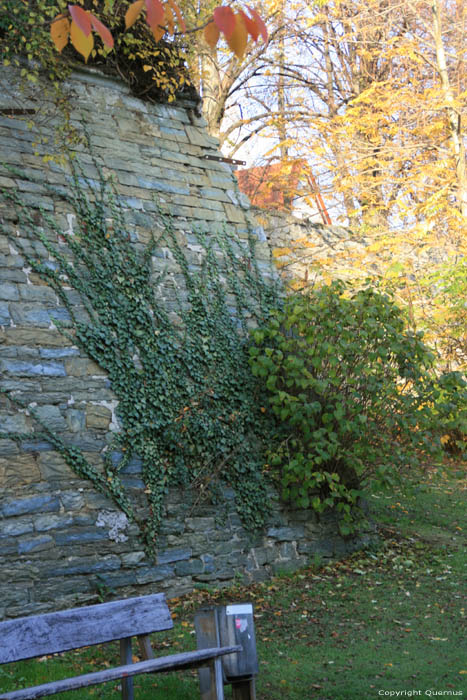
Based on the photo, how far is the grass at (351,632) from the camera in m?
3.51

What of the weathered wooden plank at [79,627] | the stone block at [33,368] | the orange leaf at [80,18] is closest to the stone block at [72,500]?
the stone block at [33,368]

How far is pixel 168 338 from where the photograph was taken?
538cm

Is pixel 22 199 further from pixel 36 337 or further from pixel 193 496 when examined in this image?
pixel 193 496

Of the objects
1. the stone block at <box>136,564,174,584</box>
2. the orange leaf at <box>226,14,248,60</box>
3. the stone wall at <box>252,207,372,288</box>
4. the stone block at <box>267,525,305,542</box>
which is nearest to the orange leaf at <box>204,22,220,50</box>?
the orange leaf at <box>226,14,248,60</box>

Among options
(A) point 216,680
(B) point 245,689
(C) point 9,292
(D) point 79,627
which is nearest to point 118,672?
(D) point 79,627

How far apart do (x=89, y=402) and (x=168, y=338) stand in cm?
88

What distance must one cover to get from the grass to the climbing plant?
0.76 metres

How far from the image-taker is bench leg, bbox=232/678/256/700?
10.2 ft

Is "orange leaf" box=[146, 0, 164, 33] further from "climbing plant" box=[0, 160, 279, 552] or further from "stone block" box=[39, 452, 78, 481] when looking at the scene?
"stone block" box=[39, 452, 78, 481]

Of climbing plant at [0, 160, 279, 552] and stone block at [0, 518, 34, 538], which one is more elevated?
climbing plant at [0, 160, 279, 552]

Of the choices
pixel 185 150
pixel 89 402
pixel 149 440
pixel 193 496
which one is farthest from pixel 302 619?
pixel 185 150

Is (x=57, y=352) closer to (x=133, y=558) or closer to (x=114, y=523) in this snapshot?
(x=114, y=523)

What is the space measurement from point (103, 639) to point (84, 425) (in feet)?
6.88

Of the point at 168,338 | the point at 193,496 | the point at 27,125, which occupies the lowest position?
the point at 193,496
